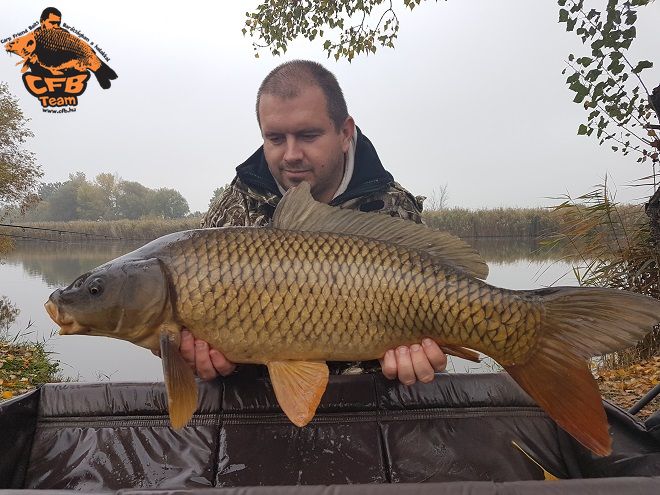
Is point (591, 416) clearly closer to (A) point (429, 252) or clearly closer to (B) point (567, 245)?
(A) point (429, 252)

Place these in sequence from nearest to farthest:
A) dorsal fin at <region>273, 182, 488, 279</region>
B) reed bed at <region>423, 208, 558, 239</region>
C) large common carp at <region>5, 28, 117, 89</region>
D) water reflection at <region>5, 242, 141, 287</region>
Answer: dorsal fin at <region>273, 182, 488, 279</region> → large common carp at <region>5, 28, 117, 89</region> → water reflection at <region>5, 242, 141, 287</region> → reed bed at <region>423, 208, 558, 239</region>

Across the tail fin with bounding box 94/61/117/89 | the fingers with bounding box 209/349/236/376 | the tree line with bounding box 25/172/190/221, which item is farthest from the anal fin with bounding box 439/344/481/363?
A: the tree line with bounding box 25/172/190/221

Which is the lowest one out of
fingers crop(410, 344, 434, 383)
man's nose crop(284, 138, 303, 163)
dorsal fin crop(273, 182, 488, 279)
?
fingers crop(410, 344, 434, 383)

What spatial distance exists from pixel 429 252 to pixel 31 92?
634cm

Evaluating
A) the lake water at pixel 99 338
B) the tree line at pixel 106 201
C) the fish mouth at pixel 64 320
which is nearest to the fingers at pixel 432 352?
the fish mouth at pixel 64 320

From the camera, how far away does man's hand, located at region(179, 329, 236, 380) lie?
1.05 meters

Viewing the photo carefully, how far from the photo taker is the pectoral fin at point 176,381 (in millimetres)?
987

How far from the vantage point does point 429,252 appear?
1.12m

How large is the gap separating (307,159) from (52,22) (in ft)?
20.3

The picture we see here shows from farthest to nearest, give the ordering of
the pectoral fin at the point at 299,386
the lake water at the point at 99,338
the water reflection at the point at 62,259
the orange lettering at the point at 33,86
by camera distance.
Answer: the water reflection at the point at 62,259 → the orange lettering at the point at 33,86 → the lake water at the point at 99,338 → the pectoral fin at the point at 299,386

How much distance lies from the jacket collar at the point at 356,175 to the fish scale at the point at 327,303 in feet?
2.25

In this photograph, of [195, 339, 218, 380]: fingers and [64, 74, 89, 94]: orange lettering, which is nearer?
[195, 339, 218, 380]: fingers

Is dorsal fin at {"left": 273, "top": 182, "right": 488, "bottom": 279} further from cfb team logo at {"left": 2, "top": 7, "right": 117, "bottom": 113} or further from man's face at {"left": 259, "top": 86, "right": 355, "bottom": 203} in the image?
cfb team logo at {"left": 2, "top": 7, "right": 117, "bottom": 113}

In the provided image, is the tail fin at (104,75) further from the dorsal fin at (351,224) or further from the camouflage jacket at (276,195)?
the dorsal fin at (351,224)
